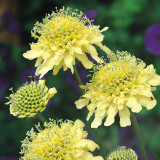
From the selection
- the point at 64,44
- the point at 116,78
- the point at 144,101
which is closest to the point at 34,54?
the point at 64,44

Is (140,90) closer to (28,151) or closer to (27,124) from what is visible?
(28,151)

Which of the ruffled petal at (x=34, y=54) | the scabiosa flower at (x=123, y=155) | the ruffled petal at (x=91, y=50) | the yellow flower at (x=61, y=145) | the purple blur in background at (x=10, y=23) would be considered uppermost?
the purple blur in background at (x=10, y=23)

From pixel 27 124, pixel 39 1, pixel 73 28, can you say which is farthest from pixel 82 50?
pixel 39 1

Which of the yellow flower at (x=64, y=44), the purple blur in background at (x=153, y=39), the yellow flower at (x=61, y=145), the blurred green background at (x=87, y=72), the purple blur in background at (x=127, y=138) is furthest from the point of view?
the purple blur in background at (x=153, y=39)

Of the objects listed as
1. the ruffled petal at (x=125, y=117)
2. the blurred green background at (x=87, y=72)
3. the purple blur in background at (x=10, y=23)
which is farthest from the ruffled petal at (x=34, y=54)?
the purple blur in background at (x=10, y=23)

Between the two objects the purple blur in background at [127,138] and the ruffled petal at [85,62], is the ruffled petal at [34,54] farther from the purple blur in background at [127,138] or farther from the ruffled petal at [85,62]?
the purple blur in background at [127,138]

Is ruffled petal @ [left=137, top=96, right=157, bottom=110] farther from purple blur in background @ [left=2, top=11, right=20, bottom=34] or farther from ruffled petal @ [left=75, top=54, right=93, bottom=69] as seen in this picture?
purple blur in background @ [left=2, top=11, right=20, bottom=34]

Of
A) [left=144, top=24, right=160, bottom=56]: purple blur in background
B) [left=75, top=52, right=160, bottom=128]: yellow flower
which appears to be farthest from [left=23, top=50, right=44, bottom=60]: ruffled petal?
[left=144, top=24, right=160, bottom=56]: purple blur in background
